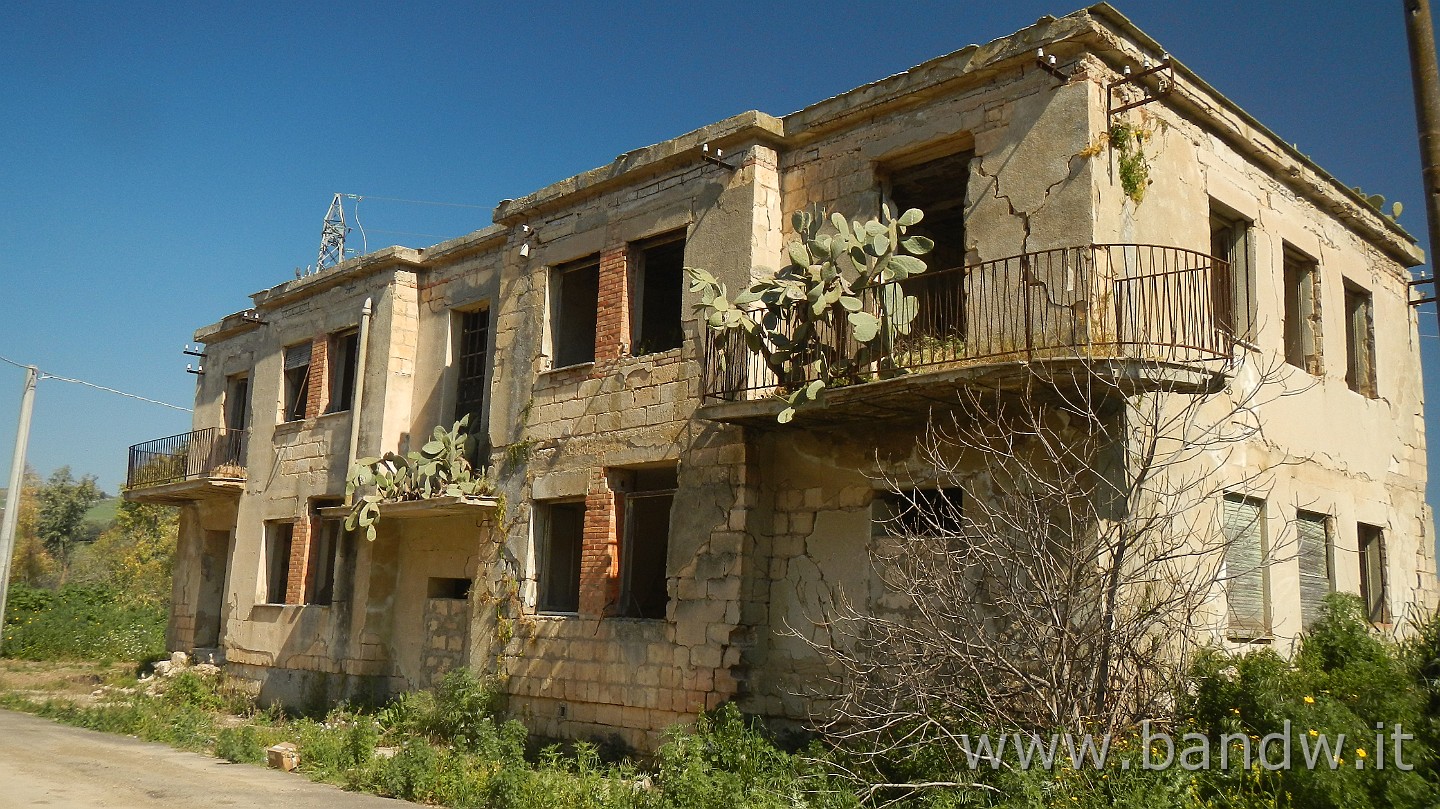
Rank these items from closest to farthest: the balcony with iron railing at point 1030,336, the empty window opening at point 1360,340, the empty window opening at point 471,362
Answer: the balcony with iron railing at point 1030,336, the empty window opening at point 1360,340, the empty window opening at point 471,362

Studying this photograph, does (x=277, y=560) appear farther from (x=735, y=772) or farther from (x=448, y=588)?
(x=735, y=772)

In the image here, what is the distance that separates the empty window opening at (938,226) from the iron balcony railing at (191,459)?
1286cm

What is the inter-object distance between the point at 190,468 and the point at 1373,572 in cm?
1886

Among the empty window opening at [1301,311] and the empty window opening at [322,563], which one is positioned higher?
the empty window opening at [1301,311]

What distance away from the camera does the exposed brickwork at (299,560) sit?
17.4 metres

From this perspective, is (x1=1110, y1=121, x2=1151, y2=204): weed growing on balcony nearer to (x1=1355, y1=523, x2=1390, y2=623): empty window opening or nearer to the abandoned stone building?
the abandoned stone building

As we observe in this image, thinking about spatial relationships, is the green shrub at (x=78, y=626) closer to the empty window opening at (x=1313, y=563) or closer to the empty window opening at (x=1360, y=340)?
the empty window opening at (x=1313, y=563)

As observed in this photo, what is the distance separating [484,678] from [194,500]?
1029 centimetres

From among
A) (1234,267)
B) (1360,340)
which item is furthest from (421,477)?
(1360,340)

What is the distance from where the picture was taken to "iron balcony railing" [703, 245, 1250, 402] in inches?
360

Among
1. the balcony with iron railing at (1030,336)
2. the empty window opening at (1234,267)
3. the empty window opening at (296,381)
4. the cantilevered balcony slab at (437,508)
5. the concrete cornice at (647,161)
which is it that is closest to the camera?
the balcony with iron railing at (1030,336)

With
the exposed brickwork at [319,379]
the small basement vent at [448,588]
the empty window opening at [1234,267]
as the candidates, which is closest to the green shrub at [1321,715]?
the empty window opening at [1234,267]

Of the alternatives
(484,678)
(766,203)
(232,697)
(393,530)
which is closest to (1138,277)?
(766,203)

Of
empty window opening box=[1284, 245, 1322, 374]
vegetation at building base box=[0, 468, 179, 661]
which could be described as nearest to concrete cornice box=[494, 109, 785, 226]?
empty window opening box=[1284, 245, 1322, 374]
